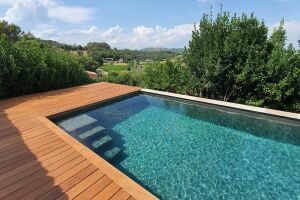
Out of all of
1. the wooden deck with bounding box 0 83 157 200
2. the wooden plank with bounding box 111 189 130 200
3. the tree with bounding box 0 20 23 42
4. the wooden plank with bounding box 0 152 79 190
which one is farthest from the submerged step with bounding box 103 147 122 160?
the tree with bounding box 0 20 23 42

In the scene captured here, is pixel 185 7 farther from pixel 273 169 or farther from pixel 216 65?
pixel 273 169

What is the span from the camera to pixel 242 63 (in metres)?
6.62

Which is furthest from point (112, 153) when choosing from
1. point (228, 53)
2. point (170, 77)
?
point (170, 77)

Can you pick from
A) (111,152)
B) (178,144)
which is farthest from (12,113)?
(178,144)

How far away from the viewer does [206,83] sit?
723 cm

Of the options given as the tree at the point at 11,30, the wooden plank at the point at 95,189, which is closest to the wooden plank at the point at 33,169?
the wooden plank at the point at 95,189

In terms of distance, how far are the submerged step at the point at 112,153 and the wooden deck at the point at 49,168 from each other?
2.23ft

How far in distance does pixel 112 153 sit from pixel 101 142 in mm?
474

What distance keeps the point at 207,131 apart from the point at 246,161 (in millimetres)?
1363

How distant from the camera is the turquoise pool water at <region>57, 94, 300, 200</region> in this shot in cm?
317

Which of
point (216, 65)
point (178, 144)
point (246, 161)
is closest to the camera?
point (246, 161)

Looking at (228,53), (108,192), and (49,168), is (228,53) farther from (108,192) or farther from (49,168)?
(49,168)

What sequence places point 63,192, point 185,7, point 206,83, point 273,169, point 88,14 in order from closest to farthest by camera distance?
point 63,192 → point 273,169 → point 206,83 → point 185,7 → point 88,14

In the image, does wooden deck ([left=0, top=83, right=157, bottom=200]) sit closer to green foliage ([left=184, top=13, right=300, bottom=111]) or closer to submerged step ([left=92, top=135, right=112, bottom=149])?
submerged step ([left=92, top=135, right=112, bottom=149])
